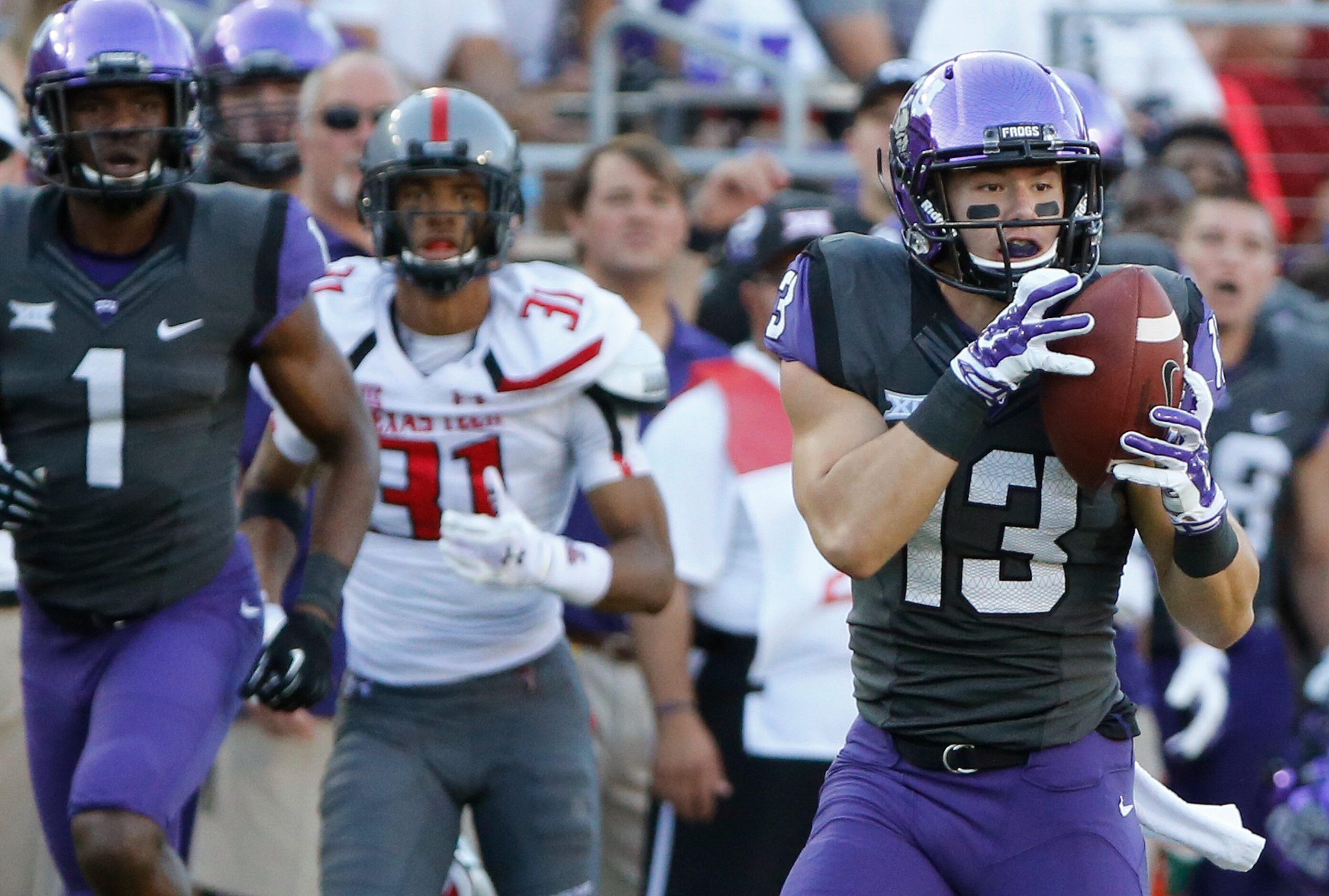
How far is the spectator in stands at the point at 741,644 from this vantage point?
14.9 ft

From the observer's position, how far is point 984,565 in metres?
2.91

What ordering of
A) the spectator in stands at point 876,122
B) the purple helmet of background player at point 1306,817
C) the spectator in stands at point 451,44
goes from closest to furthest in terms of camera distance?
the purple helmet of background player at point 1306,817
the spectator in stands at point 876,122
the spectator in stands at point 451,44

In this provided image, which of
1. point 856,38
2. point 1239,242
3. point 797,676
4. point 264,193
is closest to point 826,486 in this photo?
point 264,193

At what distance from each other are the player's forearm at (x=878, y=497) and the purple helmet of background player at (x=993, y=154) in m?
0.31

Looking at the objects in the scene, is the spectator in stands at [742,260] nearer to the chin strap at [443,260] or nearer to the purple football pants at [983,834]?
the chin strap at [443,260]

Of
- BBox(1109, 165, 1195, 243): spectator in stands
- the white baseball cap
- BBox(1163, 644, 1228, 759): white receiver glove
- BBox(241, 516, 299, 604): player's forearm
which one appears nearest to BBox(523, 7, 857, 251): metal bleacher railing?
BBox(1109, 165, 1195, 243): spectator in stands

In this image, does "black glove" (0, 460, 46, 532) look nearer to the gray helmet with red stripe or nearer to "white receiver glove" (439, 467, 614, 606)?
"white receiver glove" (439, 467, 614, 606)

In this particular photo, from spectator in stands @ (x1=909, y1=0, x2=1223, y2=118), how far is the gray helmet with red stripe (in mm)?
3620

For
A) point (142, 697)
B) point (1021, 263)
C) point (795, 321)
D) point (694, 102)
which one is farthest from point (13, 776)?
point (694, 102)

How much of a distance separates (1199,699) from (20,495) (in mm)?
3173

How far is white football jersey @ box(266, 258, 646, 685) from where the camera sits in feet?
12.7

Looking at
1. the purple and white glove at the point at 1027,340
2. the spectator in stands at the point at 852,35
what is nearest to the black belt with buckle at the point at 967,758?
the purple and white glove at the point at 1027,340

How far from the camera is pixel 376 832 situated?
3.53m

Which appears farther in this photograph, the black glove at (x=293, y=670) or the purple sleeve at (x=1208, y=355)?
the black glove at (x=293, y=670)
